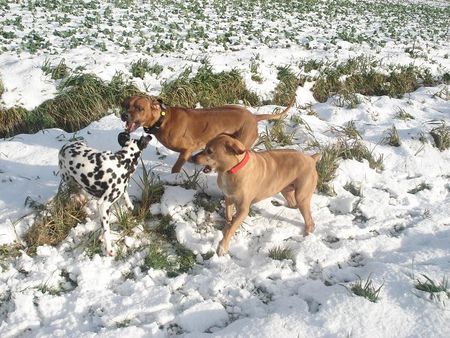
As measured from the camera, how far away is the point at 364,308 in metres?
3.34

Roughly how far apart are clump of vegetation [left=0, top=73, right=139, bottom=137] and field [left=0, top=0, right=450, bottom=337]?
0.07 ft

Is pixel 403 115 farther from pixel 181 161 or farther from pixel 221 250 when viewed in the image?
pixel 221 250

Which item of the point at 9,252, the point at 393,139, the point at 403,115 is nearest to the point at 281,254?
the point at 9,252

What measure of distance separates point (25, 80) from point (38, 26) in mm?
3440

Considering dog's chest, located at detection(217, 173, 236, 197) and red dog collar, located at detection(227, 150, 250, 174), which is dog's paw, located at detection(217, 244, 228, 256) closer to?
dog's chest, located at detection(217, 173, 236, 197)

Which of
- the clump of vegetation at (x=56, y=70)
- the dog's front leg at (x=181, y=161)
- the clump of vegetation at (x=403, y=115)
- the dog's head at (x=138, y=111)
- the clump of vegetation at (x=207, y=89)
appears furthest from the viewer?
the clump of vegetation at (x=403, y=115)

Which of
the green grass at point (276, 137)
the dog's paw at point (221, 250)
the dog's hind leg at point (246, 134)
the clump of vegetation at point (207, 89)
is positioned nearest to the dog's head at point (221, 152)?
the dog's paw at point (221, 250)

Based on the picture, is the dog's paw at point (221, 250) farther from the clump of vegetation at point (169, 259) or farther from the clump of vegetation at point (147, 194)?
the clump of vegetation at point (147, 194)

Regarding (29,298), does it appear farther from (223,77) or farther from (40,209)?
(223,77)

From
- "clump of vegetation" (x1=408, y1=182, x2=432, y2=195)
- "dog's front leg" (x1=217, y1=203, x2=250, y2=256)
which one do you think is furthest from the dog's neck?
"clump of vegetation" (x1=408, y1=182, x2=432, y2=195)

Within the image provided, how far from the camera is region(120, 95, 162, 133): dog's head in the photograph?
4867mm

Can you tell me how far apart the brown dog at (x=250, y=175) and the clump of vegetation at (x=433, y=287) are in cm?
140

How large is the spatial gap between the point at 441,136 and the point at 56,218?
585 centimetres

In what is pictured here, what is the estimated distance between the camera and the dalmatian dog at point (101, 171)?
3.93 meters
